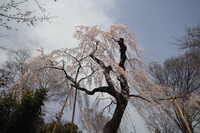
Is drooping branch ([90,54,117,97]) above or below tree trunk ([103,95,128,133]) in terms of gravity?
above

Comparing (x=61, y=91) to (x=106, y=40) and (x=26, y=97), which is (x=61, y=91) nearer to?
(x=106, y=40)

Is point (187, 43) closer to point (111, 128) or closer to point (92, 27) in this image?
point (92, 27)

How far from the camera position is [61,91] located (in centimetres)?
407

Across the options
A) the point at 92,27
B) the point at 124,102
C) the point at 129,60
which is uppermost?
the point at 92,27

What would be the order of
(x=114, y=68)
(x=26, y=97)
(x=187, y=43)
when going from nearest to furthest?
(x=114, y=68) → (x=187, y=43) → (x=26, y=97)

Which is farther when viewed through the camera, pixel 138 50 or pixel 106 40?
pixel 138 50

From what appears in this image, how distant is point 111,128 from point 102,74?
1.54 metres

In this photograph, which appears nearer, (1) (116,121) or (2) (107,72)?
(2) (107,72)

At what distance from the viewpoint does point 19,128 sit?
5738mm

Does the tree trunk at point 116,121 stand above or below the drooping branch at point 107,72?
below

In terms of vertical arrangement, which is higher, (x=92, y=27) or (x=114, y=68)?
(x=92, y=27)

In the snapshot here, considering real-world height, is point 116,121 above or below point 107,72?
below

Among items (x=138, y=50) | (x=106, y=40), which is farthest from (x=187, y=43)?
(x=106, y=40)

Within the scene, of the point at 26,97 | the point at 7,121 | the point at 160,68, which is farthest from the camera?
the point at 160,68
